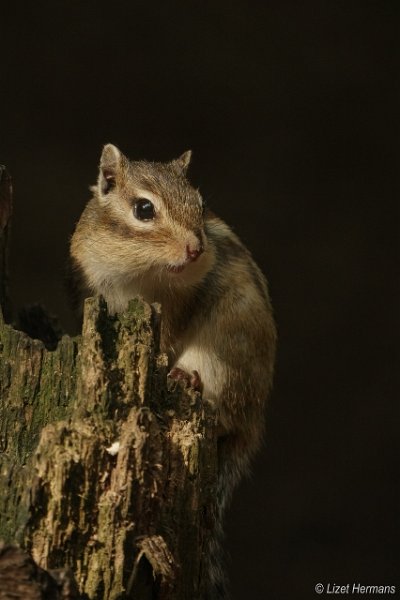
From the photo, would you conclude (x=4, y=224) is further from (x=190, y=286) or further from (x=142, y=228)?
(x=190, y=286)

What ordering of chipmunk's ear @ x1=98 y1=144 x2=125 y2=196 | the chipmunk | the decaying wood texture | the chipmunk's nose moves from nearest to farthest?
1. the decaying wood texture
2. the chipmunk's nose
3. the chipmunk
4. chipmunk's ear @ x1=98 y1=144 x2=125 y2=196

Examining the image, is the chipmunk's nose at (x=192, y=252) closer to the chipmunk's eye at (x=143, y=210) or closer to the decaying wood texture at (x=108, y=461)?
the chipmunk's eye at (x=143, y=210)

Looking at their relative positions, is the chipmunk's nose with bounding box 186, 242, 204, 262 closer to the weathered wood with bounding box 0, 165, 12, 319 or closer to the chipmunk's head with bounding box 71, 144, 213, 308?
the chipmunk's head with bounding box 71, 144, 213, 308

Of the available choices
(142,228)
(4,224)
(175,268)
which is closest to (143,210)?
(142,228)

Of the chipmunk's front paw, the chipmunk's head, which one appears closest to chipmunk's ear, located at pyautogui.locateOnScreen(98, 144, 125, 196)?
the chipmunk's head

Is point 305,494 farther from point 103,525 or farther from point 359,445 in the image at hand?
point 103,525
